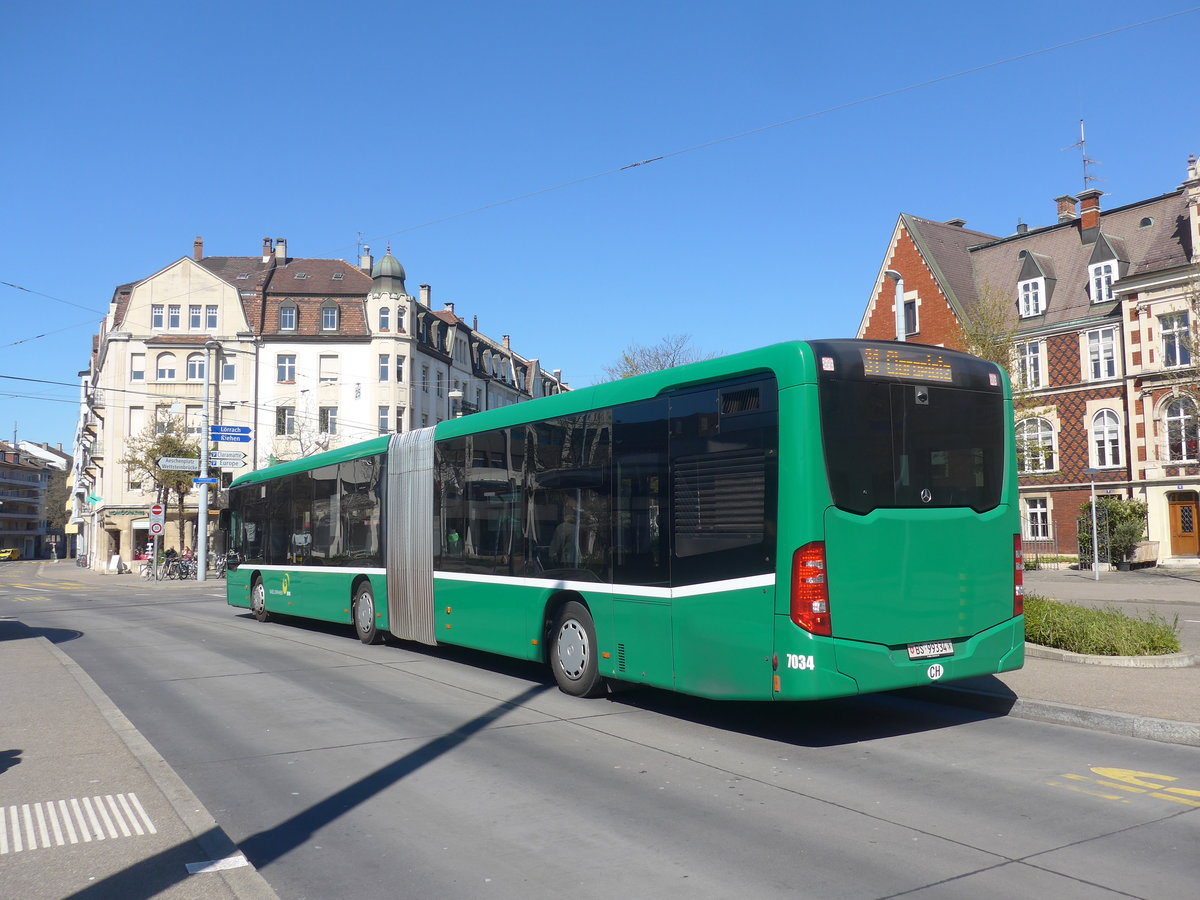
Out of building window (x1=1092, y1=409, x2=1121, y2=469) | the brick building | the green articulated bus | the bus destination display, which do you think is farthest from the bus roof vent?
building window (x1=1092, y1=409, x2=1121, y2=469)

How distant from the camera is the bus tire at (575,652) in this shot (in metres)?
10.1

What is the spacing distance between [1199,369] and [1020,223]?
87.8 feet

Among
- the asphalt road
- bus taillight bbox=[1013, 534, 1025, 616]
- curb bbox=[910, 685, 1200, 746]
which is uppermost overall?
bus taillight bbox=[1013, 534, 1025, 616]

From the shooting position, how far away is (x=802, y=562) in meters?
7.60

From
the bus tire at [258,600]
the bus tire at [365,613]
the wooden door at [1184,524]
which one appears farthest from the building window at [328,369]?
Result: the bus tire at [365,613]

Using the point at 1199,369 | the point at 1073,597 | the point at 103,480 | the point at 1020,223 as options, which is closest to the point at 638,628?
the point at 1073,597

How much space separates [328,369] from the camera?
60.7 m

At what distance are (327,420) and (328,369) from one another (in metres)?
3.13

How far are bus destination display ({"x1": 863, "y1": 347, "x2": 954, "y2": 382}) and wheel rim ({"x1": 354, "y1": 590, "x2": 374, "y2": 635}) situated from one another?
966cm

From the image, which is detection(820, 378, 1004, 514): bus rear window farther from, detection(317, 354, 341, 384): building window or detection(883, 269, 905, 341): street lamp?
detection(317, 354, 341, 384): building window

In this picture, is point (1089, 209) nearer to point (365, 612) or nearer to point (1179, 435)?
point (1179, 435)

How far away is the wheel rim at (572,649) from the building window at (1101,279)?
127 feet

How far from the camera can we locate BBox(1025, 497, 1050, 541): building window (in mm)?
43406

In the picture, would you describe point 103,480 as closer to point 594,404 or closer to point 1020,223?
point 1020,223
